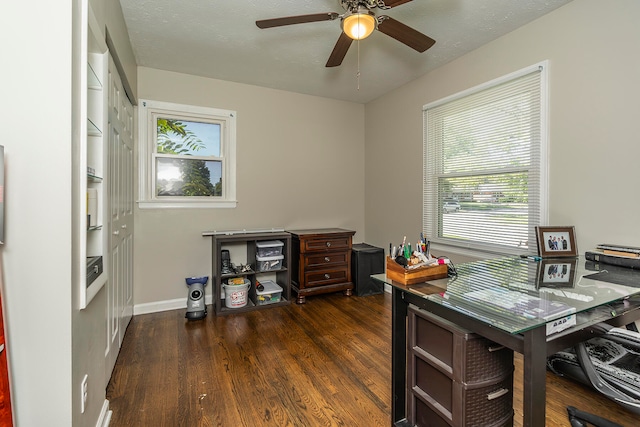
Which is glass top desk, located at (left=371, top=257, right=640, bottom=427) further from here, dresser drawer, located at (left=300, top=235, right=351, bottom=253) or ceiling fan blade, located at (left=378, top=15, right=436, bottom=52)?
dresser drawer, located at (left=300, top=235, right=351, bottom=253)

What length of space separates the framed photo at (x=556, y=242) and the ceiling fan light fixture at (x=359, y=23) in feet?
5.78

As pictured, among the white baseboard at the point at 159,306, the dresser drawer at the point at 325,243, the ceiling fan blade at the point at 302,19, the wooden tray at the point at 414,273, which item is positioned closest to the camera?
the wooden tray at the point at 414,273

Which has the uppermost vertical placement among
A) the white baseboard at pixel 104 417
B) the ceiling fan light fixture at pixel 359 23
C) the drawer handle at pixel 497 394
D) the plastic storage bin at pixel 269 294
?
the ceiling fan light fixture at pixel 359 23

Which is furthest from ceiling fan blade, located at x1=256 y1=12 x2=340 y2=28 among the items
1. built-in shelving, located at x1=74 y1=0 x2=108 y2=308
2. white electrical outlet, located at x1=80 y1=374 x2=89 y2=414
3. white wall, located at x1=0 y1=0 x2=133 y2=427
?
white electrical outlet, located at x1=80 y1=374 x2=89 y2=414

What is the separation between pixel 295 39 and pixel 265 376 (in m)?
2.74

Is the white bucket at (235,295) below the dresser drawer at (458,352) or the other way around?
below

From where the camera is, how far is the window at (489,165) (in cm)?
241

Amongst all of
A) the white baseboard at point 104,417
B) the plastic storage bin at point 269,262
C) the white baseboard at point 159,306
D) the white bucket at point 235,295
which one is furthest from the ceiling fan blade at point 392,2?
the white baseboard at point 159,306

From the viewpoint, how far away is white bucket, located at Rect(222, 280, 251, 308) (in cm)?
320

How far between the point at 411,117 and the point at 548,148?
5.16 feet

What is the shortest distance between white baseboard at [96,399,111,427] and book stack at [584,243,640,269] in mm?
2980

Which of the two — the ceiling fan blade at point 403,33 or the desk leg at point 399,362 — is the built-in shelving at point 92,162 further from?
the ceiling fan blade at point 403,33

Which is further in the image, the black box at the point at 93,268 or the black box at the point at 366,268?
the black box at the point at 366,268

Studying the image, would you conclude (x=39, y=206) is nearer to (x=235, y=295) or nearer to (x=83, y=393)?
(x=83, y=393)
